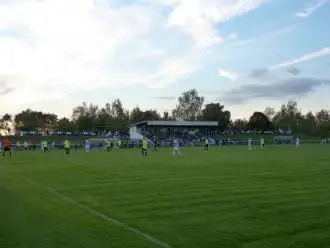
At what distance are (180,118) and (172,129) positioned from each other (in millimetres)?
45168

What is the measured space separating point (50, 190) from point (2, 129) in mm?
121561

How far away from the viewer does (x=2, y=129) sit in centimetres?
12875

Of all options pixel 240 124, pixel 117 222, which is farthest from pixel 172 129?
pixel 117 222

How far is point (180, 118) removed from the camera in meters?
145

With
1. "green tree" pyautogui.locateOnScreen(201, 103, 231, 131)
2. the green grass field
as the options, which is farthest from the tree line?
the green grass field

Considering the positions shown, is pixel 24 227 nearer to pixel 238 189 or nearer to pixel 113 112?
pixel 238 189

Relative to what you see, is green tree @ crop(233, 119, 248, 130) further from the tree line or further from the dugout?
the dugout

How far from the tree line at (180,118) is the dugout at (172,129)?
24.6m

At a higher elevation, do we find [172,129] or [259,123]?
[259,123]

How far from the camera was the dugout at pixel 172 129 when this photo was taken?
3762 inches

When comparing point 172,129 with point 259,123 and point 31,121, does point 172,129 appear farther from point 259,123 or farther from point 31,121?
point 31,121

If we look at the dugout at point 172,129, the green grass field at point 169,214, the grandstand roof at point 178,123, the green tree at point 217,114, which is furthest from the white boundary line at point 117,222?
the green tree at point 217,114

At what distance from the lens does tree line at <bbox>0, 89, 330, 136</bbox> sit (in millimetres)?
127438

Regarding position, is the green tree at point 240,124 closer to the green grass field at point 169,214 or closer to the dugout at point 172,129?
the dugout at point 172,129
